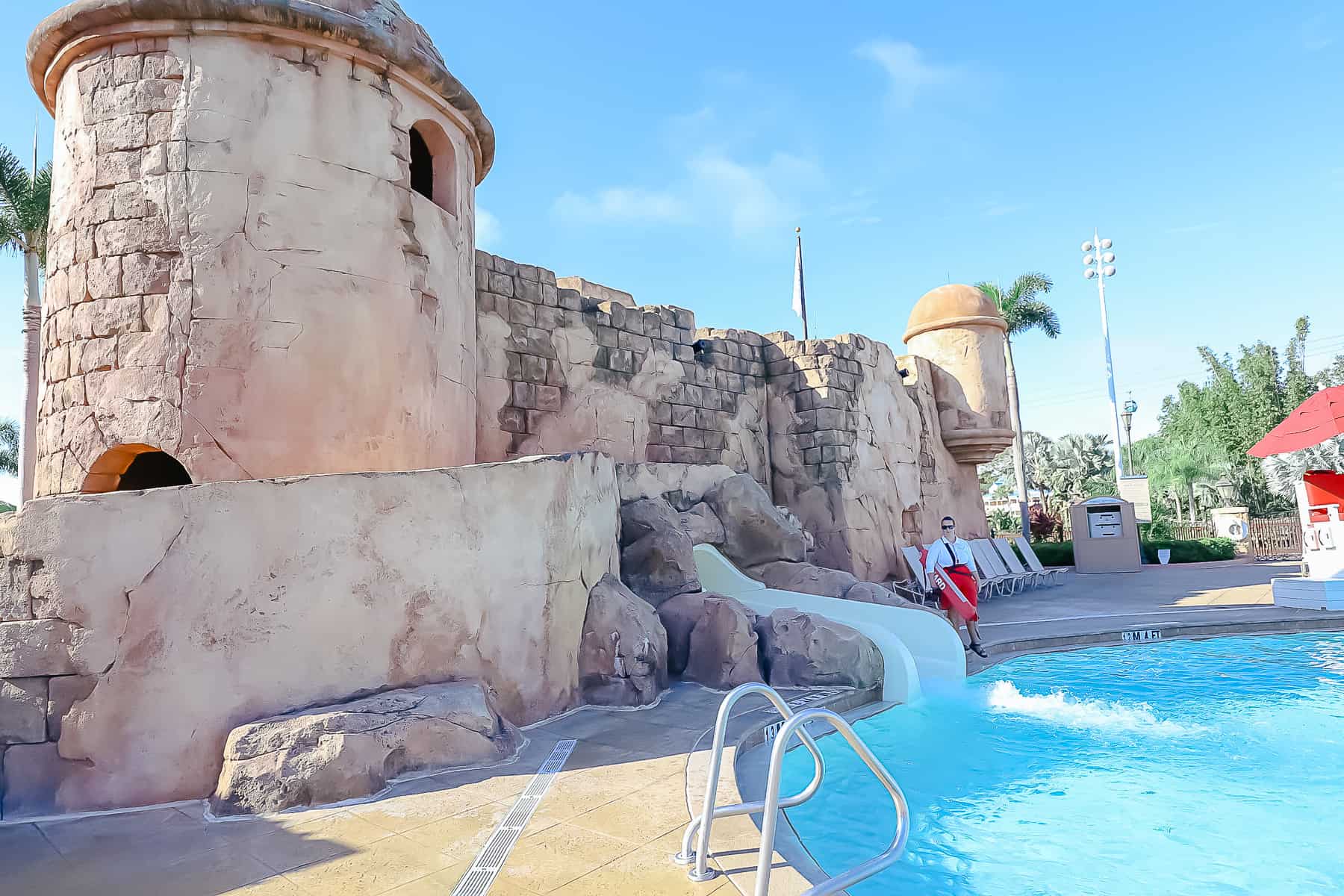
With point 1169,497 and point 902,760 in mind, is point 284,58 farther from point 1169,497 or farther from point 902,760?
point 1169,497

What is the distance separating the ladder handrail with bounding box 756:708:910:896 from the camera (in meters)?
2.48

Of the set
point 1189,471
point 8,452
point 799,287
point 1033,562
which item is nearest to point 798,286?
point 799,287

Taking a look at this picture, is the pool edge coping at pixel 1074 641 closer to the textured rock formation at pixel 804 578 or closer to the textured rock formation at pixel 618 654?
the textured rock formation at pixel 618 654

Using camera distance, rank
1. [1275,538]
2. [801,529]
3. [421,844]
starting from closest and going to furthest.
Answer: [421,844], [801,529], [1275,538]

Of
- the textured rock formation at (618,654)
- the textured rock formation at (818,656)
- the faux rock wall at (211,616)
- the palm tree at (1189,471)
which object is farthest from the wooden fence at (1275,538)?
the faux rock wall at (211,616)

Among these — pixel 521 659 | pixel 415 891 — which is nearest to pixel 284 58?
pixel 521 659

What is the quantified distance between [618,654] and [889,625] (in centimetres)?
292

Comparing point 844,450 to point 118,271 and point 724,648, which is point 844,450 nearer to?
point 724,648

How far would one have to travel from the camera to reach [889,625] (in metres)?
7.54

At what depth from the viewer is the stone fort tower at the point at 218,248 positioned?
604 cm

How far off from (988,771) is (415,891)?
364 centimetres

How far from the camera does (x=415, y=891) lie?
115 inches

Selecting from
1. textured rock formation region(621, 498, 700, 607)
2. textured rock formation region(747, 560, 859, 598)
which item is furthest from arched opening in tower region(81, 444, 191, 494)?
textured rock formation region(747, 560, 859, 598)

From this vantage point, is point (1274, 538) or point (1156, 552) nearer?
point (1156, 552)
